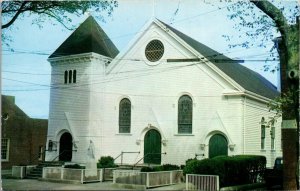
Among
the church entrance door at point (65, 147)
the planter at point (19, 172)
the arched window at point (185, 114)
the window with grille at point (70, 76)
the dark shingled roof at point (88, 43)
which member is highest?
the dark shingled roof at point (88, 43)

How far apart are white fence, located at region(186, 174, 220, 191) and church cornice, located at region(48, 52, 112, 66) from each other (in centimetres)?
1270

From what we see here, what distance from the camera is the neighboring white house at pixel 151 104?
910 inches

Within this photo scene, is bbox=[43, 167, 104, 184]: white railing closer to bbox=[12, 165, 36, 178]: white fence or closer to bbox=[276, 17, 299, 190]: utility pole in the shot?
bbox=[12, 165, 36, 178]: white fence

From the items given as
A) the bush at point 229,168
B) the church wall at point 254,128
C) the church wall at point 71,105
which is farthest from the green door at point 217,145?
the church wall at point 71,105

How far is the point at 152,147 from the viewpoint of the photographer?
2530cm

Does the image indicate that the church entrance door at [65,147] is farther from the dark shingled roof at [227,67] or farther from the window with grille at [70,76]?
the dark shingled roof at [227,67]

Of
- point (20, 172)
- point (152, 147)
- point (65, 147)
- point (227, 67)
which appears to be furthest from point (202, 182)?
point (65, 147)

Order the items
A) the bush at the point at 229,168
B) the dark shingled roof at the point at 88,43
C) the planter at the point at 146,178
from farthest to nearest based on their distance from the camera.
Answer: the dark shingled roof at the point at 88,43
the planter at the point at 146,178
the bush at the point at 229,168

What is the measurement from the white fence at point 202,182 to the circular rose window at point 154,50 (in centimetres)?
985

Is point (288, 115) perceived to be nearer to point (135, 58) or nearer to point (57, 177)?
point (57, 177)

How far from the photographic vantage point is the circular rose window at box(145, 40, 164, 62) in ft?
83.4

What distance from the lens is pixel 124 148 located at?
85.5ft

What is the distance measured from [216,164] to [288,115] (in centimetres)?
483

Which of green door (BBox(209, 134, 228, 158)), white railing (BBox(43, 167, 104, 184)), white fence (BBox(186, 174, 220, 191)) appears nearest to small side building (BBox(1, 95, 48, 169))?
white railing (BBox(43, 167, 104, 184))
